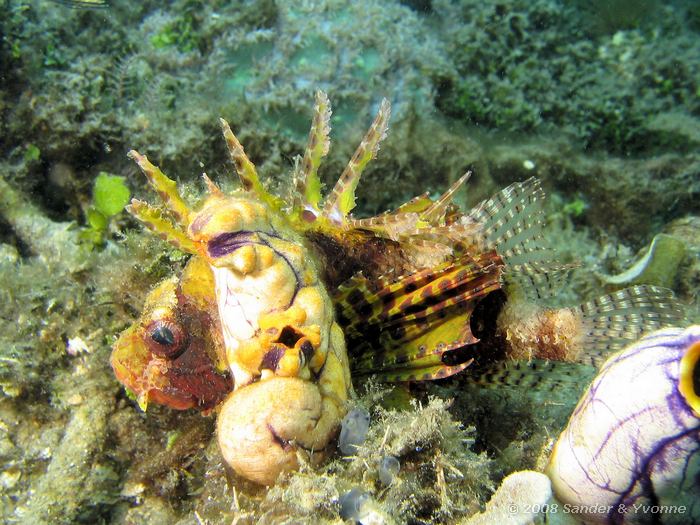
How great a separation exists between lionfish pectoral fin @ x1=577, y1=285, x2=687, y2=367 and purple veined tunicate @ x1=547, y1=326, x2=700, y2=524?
3.76 ft

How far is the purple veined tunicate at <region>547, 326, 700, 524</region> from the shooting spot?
5.48ft

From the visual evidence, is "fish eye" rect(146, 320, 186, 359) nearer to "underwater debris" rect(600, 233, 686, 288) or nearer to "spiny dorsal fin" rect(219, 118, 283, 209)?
"spiny dorsal fin" rect(219, 118, 283, 209)

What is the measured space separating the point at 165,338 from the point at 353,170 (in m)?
1.41

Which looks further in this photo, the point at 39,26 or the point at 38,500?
the point at 39,26

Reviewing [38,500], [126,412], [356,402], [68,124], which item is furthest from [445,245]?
[68,124]

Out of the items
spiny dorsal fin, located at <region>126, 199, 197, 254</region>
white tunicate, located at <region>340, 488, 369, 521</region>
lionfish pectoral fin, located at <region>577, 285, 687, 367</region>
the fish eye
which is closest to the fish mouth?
spiny dorsal fin, located at <region>126, 199, 197, 254</region>

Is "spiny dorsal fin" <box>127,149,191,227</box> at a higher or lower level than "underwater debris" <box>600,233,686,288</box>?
higher

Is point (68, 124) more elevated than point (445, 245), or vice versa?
point (445, 245)

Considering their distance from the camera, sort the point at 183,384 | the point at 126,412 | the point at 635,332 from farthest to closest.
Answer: the point at 126,412 < the point at 635,332 < the point at 183,384

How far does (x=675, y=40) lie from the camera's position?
25.5 feet

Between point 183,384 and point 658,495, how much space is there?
7.40 ft

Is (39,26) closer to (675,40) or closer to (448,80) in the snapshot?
(448,80)

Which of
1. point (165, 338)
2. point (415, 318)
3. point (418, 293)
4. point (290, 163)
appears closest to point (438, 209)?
point (418, 293)

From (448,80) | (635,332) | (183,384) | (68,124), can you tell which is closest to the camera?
(183,384)
